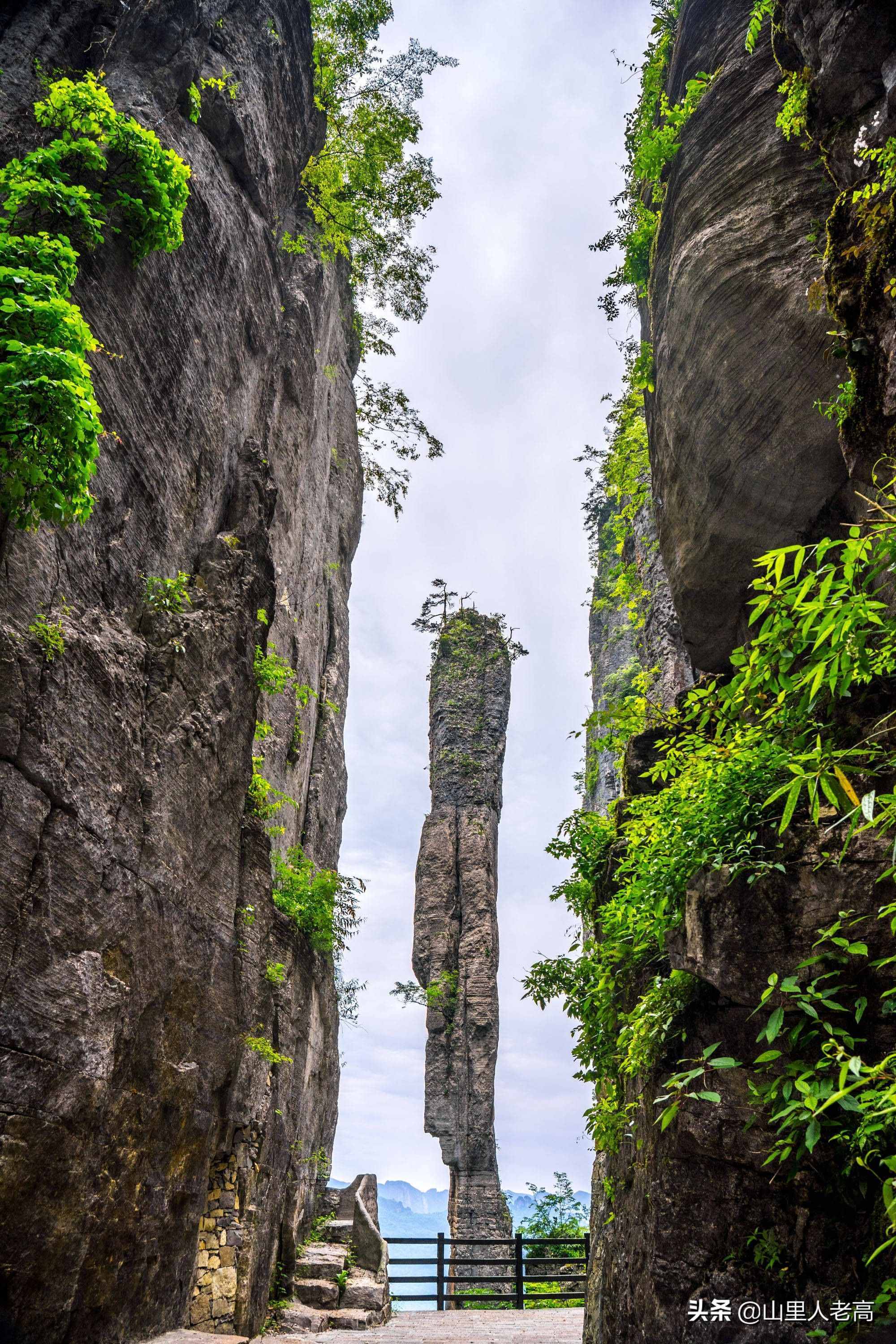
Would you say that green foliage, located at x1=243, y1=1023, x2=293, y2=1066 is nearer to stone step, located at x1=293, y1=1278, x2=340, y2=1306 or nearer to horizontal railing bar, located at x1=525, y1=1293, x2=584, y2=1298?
stone step, located at x1=293, y1=1278, x2=340, y2=1306

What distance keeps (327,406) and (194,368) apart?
7.71 meters

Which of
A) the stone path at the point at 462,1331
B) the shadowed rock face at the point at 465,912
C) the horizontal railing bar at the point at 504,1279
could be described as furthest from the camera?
the shadowed rock face at the point at 465,912

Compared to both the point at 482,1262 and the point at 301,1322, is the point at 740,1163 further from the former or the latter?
the point at 482,1262

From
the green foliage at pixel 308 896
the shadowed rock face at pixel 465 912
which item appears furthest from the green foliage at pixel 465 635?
the green foliage at pixel 308 896

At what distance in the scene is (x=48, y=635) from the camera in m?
5.09

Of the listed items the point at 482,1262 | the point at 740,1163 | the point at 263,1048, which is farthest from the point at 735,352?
the point at 482,1262

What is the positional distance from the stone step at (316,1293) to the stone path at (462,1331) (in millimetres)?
595

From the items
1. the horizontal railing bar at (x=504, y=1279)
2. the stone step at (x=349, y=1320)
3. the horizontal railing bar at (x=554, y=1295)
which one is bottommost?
the horizontal railing bar at (x=554, y=1295)

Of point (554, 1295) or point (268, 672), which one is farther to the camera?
point (554, 1295)

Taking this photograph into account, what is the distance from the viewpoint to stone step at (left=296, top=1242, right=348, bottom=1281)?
10914mm

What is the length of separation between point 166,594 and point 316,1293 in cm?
946

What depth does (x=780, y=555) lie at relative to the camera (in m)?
2.88

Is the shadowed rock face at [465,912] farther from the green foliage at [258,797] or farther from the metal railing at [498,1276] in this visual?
the green foliage at [258,797]

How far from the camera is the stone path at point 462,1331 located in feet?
28.9
